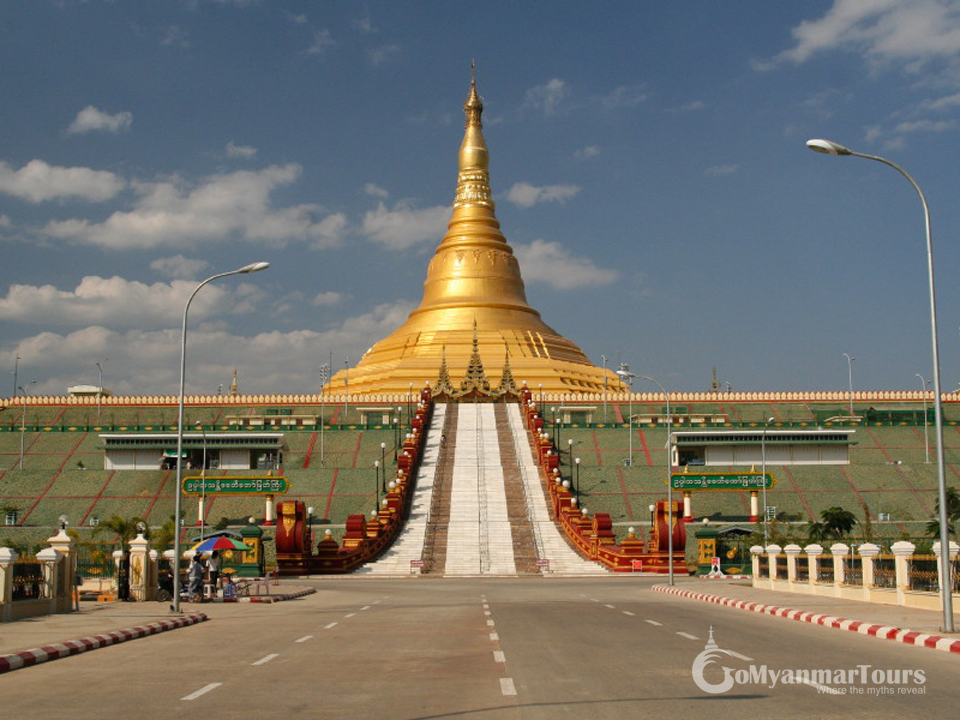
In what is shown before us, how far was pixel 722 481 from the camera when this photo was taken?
57812 mm

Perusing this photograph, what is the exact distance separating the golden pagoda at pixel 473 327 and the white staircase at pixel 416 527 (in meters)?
22.9

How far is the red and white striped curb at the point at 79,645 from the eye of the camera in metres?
16.5

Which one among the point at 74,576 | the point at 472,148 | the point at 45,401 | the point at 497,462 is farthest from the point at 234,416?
the point at 74,576

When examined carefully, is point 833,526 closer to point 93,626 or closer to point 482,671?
point 93,626

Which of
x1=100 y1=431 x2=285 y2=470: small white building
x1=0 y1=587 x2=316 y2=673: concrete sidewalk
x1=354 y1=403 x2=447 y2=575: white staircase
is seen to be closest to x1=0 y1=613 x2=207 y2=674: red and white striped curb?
x1=0 y1=587 x2=316 y2=673: concrete sidewalk

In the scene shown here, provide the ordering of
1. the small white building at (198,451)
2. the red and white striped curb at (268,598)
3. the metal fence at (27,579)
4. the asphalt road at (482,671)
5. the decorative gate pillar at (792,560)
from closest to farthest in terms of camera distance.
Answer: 1. the asphalt road at (482,671)
2. the metal fence at (27,579)
3. the red and white striped curb at (268,598)
4. the decorative gate pillar at (792,560)
5. the small white building at (198,451)

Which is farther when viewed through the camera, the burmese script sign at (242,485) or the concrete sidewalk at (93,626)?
the burmese script sign at (242,485)

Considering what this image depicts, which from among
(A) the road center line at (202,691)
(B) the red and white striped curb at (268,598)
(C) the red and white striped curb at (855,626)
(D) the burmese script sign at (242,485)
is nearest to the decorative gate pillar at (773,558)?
(C) the red and white striped curb at (855,626)

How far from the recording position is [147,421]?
90.2 metres

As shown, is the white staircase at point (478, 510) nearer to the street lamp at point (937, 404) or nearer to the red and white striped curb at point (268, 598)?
the red and white striped curb at point (268, 598)

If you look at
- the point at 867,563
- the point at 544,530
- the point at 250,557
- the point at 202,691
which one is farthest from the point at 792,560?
the point at 202,691

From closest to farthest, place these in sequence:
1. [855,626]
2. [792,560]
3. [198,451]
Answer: [855,626]
[792,560]
[198,451]

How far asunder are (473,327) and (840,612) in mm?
77647

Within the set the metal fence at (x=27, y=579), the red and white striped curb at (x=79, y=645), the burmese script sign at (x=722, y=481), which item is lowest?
the red and white striped curb at (x=79, y=645)
